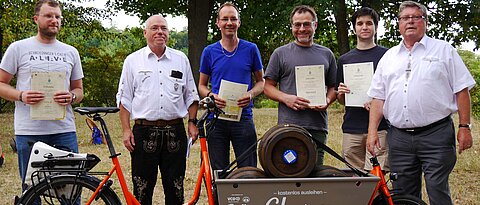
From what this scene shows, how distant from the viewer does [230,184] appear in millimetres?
3459

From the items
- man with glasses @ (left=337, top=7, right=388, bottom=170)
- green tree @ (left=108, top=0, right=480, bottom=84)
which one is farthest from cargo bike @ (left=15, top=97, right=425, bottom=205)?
green tree @ (left=108, top=0, right=480, bottom=84)

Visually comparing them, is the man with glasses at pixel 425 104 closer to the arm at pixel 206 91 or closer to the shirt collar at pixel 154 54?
the arm at pixel 206 91

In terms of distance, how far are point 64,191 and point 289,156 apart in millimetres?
1837

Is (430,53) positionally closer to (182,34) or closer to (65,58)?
(65,58)

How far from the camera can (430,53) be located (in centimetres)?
406

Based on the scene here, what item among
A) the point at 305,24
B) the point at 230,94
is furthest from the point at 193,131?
the point at 305,24

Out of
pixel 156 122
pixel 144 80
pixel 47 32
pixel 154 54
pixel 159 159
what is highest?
pixel 47 32

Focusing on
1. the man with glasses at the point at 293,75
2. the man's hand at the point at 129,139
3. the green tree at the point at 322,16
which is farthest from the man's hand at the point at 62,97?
the green tree at the point at 322,16

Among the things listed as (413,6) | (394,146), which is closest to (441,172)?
(394,146)

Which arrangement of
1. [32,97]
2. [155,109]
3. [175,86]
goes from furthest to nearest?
1. [175,86]
2. [155,109]
3. [32,97]

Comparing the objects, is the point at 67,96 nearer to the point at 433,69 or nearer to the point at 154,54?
the point at 154,54

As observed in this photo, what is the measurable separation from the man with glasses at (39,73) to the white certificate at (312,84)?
6.07 feet

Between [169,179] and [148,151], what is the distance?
1.10ft

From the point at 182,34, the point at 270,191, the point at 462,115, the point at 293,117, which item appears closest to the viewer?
the point at 270,191
